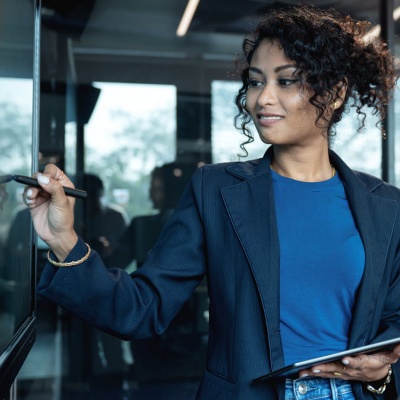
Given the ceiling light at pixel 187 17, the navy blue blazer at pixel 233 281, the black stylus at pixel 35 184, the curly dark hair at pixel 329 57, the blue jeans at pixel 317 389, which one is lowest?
the blue jeans at pixel 317 389

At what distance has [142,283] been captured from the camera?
149 centimetres

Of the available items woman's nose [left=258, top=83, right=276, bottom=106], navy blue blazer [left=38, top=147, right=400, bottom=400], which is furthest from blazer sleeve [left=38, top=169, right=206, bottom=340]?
woman's nose [left=258, top=83, right=276, bottom=106]

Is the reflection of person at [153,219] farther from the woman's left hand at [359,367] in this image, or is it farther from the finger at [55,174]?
the finger at [55,174]

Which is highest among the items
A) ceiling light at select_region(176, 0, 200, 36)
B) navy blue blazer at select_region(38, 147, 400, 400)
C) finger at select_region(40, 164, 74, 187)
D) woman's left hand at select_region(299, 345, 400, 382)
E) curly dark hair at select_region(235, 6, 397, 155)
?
ceiling light at select_region(176, 0, 200, 36)

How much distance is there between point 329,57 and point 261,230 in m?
0.49

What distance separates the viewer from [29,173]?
198 centimetres

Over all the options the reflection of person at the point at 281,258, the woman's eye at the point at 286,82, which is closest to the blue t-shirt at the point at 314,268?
the reflection of person at the point at 281,258

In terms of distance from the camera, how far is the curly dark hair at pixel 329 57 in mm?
1636

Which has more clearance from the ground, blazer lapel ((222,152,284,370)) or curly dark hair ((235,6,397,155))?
curly dark hair ((235,6,397,155))

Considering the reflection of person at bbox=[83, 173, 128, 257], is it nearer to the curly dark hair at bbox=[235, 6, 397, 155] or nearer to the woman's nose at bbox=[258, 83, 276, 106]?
the curly dark hair at bbox=[235, 6, 397, 155]

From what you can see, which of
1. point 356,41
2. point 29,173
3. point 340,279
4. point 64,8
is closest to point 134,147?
point 64,8

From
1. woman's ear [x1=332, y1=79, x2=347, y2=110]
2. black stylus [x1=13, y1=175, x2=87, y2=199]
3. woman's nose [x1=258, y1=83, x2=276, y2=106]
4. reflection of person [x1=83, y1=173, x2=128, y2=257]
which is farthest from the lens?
reflection of person [x1=83, y1=173, x2=128, y2=257]

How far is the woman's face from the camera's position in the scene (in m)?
1.59

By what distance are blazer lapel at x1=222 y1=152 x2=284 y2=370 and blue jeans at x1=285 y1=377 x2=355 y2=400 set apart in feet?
0.22
